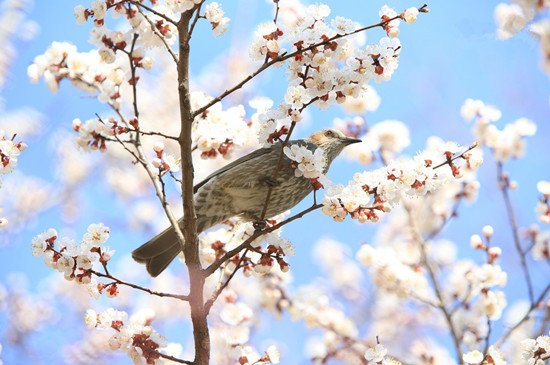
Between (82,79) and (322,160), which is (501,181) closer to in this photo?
(322,160)

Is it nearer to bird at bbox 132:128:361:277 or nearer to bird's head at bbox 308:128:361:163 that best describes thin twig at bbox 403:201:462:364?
bird's head at bbox 308:128:361:163

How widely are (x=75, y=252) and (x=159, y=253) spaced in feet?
3.97

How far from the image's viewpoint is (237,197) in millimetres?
3602

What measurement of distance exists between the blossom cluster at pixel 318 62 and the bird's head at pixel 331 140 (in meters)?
1.82

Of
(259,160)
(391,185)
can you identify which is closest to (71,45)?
(259,160)

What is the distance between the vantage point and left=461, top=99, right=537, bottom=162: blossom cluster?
4.89 meters

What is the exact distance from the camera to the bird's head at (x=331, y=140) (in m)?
4.33

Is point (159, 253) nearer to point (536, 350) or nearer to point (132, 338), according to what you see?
point (132, 338)

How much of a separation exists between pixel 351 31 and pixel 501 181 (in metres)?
2.50

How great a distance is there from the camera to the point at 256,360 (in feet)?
9.25

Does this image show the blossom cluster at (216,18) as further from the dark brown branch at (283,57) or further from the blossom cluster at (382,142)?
the blossom cluster at (382,142)

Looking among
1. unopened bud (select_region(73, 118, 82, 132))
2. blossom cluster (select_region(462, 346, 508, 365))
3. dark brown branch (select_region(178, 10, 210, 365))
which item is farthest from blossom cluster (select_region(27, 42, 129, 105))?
blossom cluster (select_region(462, 346, 508, 365))

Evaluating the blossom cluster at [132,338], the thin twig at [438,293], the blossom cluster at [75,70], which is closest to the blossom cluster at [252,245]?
the blossom cluster at [132,338]

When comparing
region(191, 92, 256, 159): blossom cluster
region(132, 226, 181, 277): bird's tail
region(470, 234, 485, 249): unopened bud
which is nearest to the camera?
region(191, 92, 256, 159): blossom cluster
